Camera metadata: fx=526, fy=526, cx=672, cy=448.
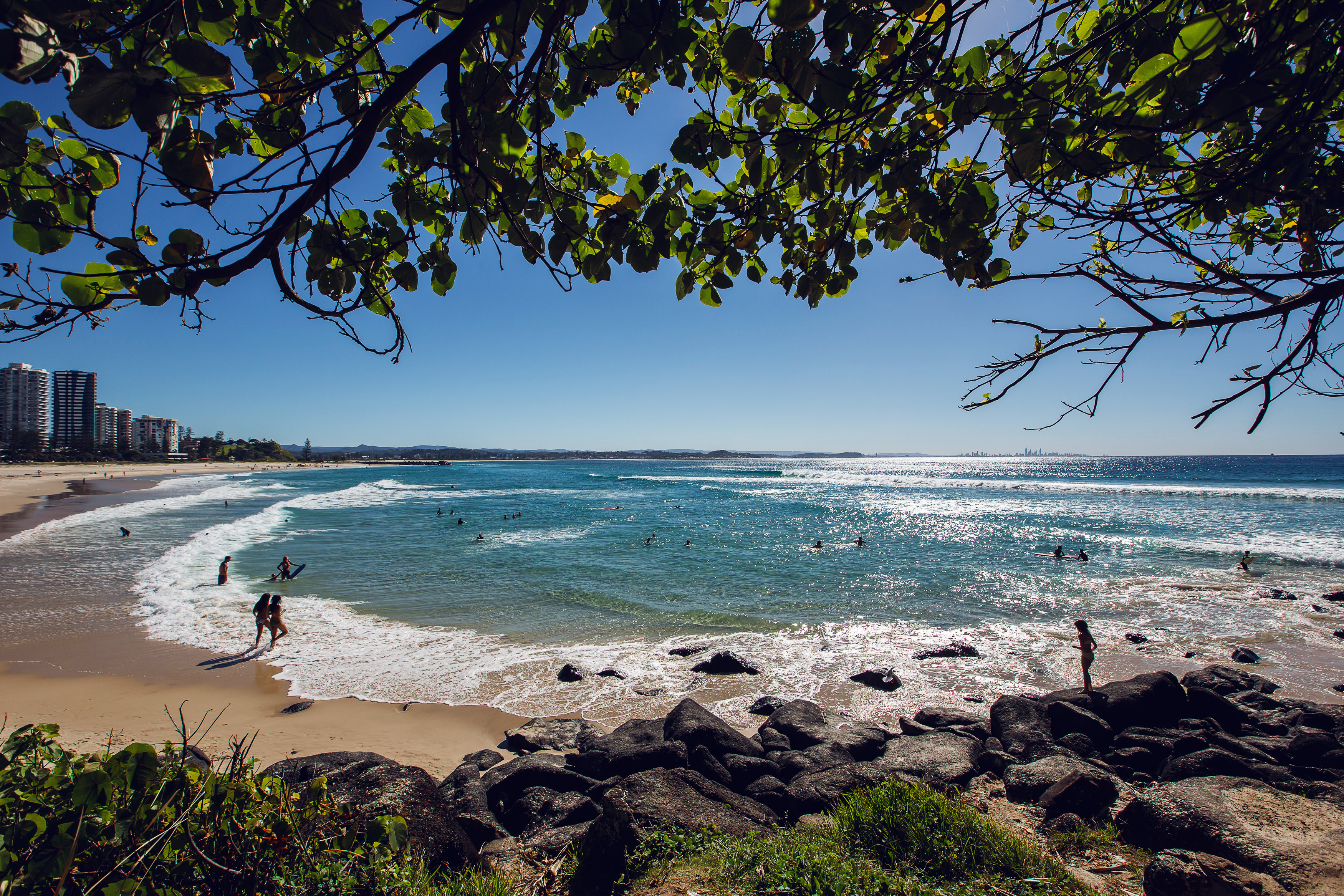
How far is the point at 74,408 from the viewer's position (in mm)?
118250

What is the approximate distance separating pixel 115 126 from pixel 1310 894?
21.4ft

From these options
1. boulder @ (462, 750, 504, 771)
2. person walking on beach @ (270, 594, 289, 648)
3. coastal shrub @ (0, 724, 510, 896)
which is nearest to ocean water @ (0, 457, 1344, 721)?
person walking on beach @ (270, 594, 289, 648)

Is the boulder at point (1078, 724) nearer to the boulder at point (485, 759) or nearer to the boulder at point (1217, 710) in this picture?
the boulder at point (1217, 710)

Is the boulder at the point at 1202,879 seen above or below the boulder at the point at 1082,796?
above

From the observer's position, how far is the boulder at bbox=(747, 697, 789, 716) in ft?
27.5

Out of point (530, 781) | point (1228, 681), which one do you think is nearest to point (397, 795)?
point (530, 781)

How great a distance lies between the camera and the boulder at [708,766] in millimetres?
5711

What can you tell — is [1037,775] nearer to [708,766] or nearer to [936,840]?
[936,840]

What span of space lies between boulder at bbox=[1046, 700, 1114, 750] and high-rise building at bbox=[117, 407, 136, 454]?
190 m

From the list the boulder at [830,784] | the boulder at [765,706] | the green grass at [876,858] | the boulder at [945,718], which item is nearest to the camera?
the green grass at [876,858]

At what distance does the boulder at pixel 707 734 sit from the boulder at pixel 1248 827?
11.7 feet

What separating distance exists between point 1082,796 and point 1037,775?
1.97 ft

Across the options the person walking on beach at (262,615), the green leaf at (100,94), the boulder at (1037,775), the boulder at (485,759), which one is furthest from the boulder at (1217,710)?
the person walking on beach at (262,615)

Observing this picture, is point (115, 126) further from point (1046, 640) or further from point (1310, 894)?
point (1046, 640)
